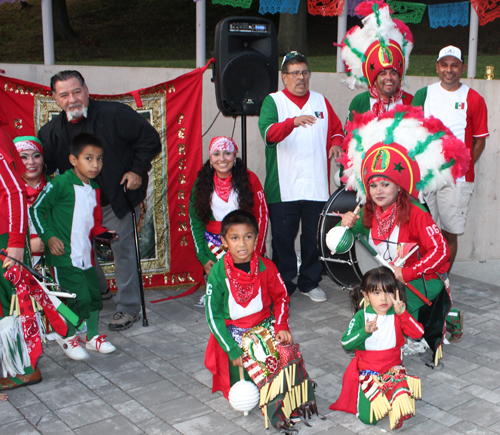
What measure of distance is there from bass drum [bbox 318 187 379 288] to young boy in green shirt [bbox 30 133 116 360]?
5.50ft

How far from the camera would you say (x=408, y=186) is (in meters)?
3.59

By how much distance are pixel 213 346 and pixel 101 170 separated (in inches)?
67.6

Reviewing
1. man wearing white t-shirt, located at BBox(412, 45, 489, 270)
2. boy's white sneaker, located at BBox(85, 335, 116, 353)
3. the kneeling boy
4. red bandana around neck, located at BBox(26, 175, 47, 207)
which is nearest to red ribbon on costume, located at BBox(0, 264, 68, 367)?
boy's white sneaker, located at BBox(85, 335, 116, 353)

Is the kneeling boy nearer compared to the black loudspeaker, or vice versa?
the kneeling boy

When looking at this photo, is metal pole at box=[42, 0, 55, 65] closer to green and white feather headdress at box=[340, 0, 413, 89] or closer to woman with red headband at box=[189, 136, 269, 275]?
woman with red headband at box=[189, 136, 269, 275]

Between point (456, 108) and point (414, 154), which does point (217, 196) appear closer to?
point (414, 154)

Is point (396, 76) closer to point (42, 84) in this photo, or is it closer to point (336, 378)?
point (336, 378)

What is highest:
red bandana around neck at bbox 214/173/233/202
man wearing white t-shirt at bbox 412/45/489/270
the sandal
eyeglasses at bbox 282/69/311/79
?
eyeglasses at bbox 282/69/311/79

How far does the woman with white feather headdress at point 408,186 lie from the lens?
355cm

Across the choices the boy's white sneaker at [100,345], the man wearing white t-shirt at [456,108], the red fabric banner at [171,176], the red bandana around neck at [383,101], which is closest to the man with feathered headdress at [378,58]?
the red bandana around neck at [383,101]

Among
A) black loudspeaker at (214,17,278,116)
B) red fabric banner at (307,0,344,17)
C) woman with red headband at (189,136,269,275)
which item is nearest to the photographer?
woman with red headband at (189,136,269,275)

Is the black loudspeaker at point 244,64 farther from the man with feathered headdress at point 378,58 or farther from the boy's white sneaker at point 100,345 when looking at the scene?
the boy's white sneaker at point 100,345

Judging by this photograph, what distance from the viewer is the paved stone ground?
10.4 ft

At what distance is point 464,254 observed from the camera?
6.16 m
